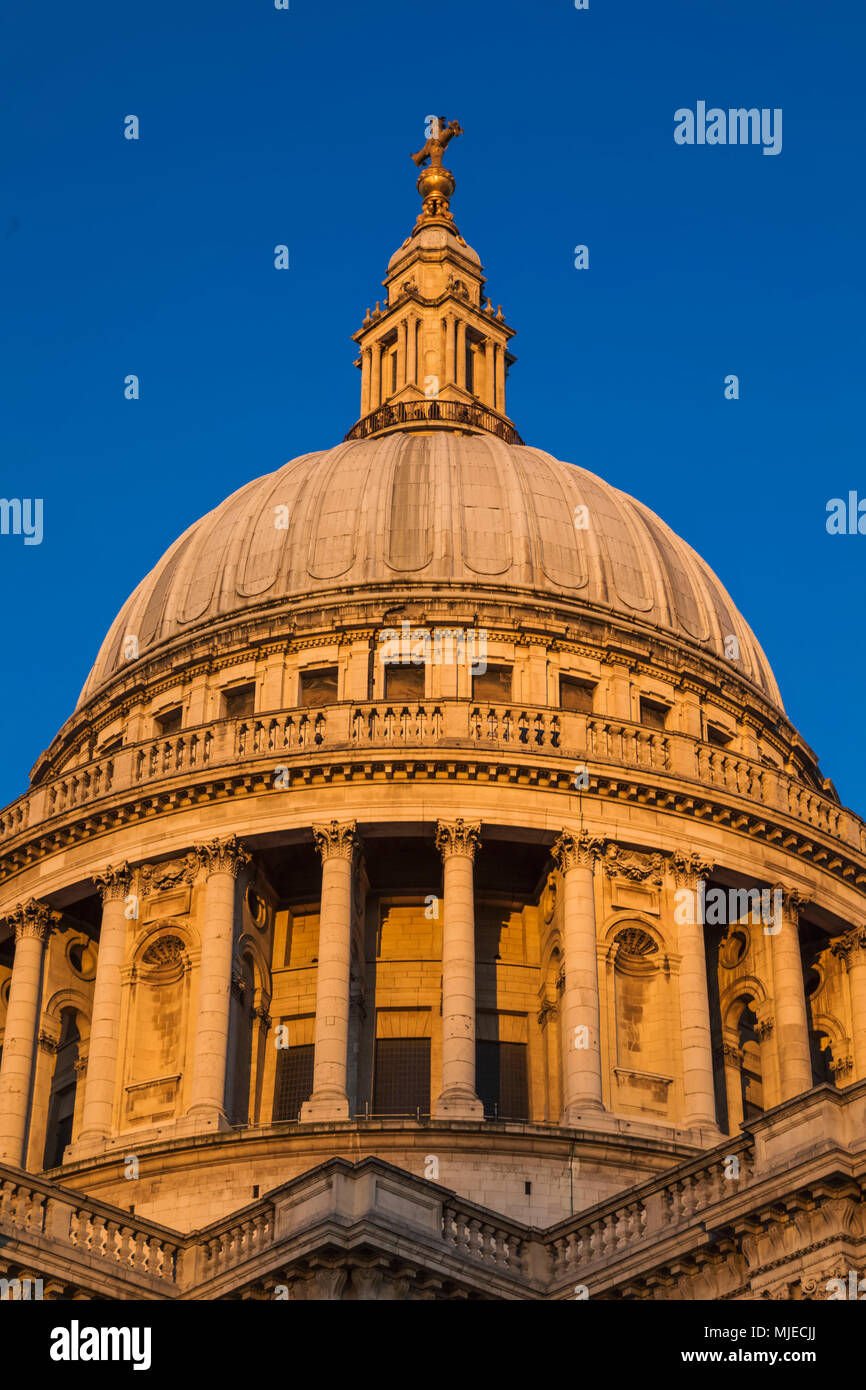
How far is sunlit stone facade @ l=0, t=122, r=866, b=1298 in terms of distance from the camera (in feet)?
136

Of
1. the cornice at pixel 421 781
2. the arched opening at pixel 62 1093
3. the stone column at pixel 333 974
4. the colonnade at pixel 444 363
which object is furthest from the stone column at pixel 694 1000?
the colonnade at pixel 444 363

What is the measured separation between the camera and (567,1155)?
41.3m

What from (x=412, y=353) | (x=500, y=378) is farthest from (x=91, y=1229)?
(x=500, y=378)

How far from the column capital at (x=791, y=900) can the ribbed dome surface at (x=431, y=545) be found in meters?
8.56

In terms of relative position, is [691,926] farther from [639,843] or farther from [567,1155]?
[567,1155]

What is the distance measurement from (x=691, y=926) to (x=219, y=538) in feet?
57.4

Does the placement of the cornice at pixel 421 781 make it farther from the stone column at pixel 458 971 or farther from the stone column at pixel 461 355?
the stone column at pixel 461 355

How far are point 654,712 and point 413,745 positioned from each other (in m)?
9.06

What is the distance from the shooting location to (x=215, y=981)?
44.9 metres

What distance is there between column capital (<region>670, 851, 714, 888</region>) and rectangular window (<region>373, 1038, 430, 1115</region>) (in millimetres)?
6291

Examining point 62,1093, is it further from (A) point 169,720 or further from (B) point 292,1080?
(A) point 169,720

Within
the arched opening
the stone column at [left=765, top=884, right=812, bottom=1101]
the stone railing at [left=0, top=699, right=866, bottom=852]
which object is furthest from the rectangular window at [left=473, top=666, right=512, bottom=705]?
the arched opening

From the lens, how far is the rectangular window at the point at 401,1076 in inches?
1788
